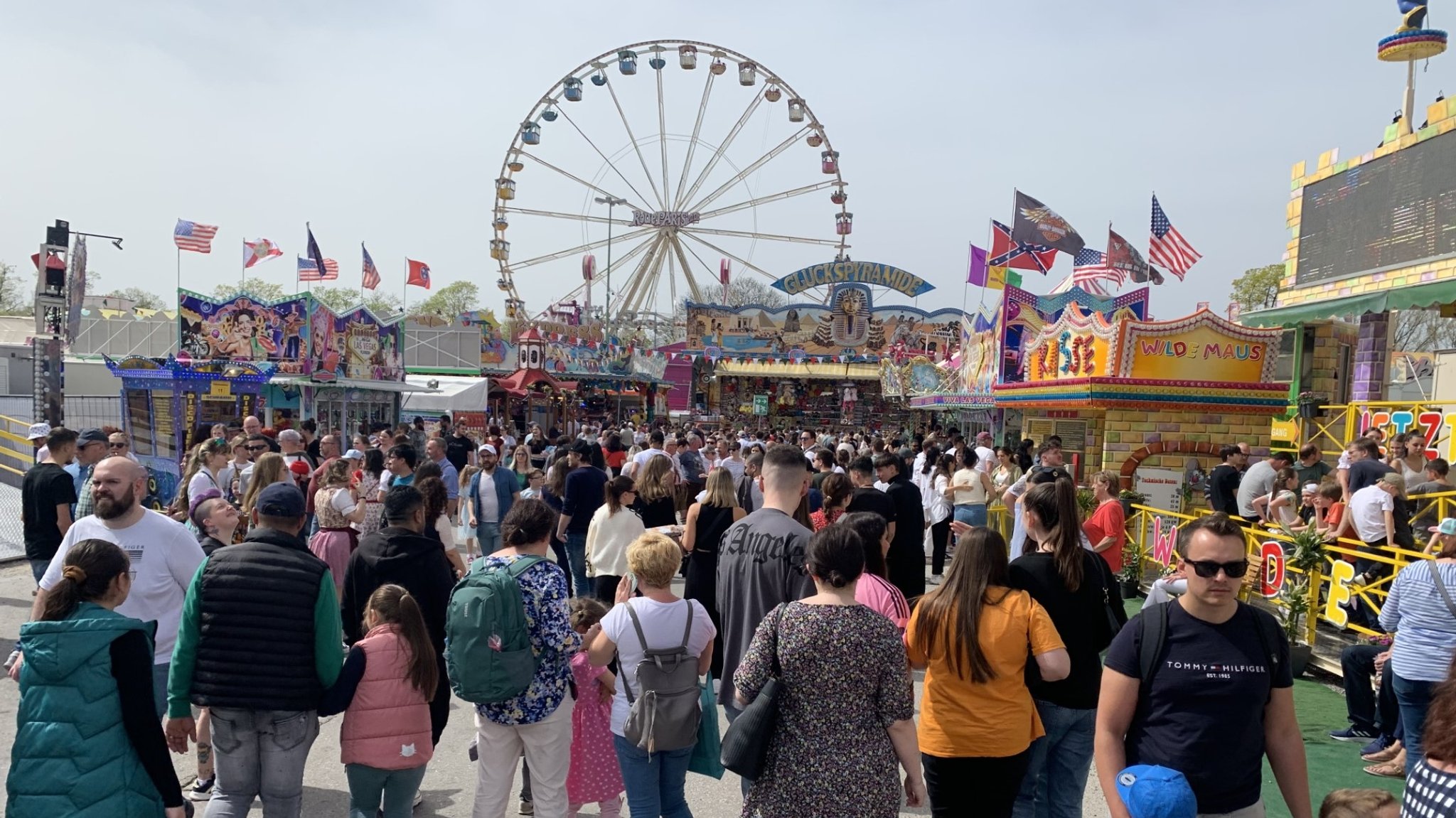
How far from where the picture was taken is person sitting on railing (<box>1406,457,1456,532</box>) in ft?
25.0

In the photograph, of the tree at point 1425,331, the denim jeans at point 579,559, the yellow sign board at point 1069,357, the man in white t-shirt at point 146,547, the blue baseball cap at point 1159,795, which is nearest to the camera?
the blue baseball cap at point 1159,795

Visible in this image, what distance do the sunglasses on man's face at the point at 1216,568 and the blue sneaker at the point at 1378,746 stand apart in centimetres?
330

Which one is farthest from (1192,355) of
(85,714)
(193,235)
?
(193,235)

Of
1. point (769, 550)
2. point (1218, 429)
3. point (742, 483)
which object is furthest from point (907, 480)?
point (1218, 429)

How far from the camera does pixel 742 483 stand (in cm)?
710

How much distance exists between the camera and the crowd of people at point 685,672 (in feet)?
8.65

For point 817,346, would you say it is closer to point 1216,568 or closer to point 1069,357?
point 1069,357

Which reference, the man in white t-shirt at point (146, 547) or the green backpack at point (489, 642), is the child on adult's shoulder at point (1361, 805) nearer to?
the green backpack at point (489, 642)

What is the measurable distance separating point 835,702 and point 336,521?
147 inches

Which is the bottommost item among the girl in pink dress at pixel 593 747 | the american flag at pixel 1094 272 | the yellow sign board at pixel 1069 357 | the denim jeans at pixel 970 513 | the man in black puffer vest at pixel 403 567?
the girl in pink dress at pixel 593 747

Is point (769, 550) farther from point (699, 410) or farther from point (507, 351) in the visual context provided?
point (699, 410)

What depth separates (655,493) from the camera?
23.2 ft

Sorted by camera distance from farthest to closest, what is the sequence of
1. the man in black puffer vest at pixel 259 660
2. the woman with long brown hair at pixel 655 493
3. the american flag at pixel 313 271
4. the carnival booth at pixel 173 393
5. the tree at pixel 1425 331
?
the tree at pixel 1425 331
the american flag at pixel 313 271
the carnival booth at pixel 173 393
the woman with long brown hair at pixel 655 493
the man in black puffer vest at pixel 259 660

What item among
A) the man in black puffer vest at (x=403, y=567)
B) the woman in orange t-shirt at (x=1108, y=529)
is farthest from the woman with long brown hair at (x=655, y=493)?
the man in black puffer vest at (x=403, y=567)
